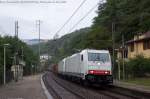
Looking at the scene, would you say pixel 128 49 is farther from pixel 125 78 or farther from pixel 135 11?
pixel 125 78

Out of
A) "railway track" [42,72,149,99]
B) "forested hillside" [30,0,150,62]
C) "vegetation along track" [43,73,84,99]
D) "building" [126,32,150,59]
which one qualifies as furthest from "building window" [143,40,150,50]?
"railway track" [42,72,149,99]

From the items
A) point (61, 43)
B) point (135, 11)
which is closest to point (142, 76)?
point (135, 11)

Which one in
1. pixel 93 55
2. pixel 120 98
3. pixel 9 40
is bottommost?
pixel 120 98

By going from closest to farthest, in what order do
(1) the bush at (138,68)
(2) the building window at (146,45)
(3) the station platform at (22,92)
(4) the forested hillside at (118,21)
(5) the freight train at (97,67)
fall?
1. (3) the station platform at (22,92)
2. (5) the freight train at (97,67)
3. (1) the bush at (138,68)
4. (2) the building window at (146,45)
5. (4) the forested hillside at (118,21)

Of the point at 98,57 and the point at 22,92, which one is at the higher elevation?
the point at 98,57

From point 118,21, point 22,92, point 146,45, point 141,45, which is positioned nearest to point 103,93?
point 22,92

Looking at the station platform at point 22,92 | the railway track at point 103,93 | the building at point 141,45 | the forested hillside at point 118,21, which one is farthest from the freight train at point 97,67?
the forested hillside at point 118,21

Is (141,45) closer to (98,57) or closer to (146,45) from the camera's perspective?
(146,45)

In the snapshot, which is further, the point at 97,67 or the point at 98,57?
the point at 98,57

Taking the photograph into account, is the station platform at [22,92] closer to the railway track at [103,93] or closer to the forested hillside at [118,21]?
the railway track at [103,93]

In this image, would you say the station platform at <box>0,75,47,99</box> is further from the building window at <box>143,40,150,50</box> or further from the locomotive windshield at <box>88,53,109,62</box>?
the building window at <box>143,40,150,50</box>

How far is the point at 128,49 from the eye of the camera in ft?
251

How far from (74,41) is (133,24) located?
47340 mm

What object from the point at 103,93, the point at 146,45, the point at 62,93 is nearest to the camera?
the point at 103,93
